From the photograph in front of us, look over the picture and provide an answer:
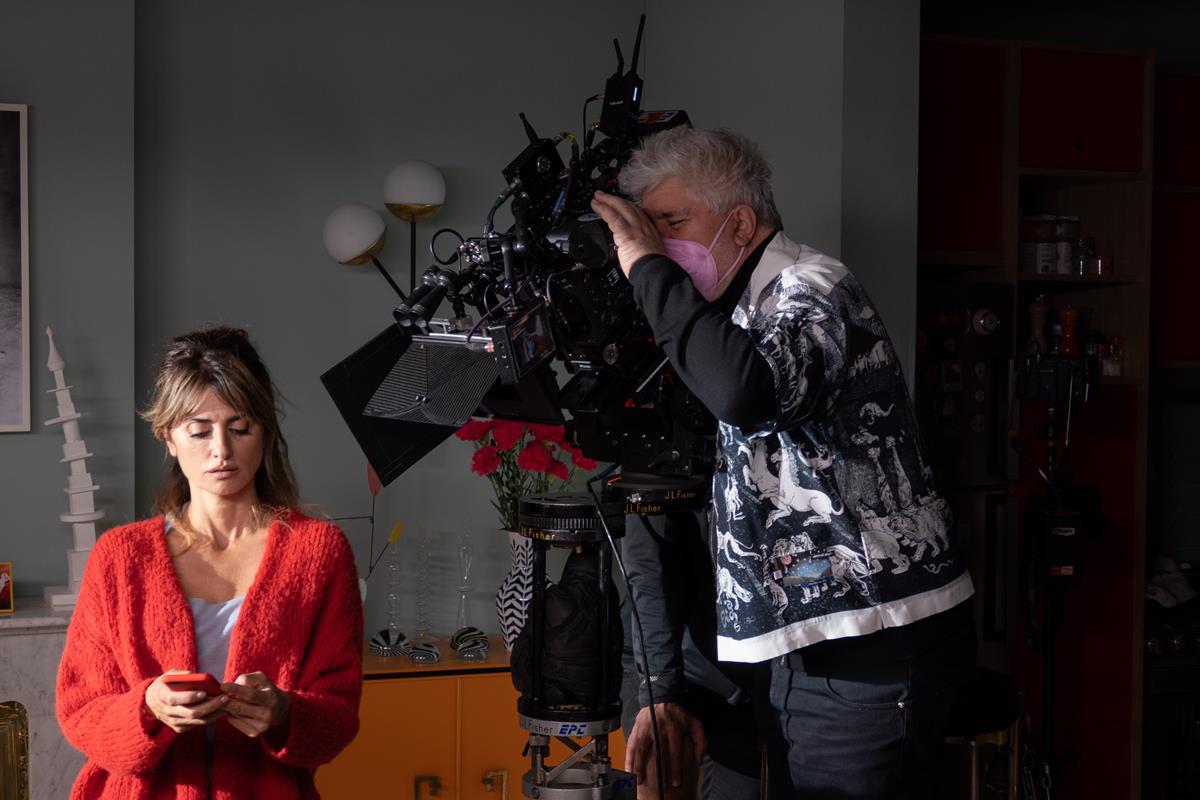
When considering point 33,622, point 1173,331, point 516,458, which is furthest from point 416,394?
point 1173,331

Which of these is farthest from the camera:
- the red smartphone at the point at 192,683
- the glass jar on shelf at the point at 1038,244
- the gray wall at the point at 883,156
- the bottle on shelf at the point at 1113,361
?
the bottle on shelf at the point at 1113,361

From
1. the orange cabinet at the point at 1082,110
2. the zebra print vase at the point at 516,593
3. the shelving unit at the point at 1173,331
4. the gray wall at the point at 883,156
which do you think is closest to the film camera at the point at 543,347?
the gray wall at the point at 883,156

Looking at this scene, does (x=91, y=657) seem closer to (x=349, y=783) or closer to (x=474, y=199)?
(x=349, y=783)

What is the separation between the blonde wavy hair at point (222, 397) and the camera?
1.62 metres

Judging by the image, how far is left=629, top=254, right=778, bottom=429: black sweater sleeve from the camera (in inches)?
57.6

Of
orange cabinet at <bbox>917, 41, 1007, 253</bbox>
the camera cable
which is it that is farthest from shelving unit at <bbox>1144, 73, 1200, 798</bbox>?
the camera cable

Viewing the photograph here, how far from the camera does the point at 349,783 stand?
298cm

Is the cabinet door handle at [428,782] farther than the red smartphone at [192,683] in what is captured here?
Yes

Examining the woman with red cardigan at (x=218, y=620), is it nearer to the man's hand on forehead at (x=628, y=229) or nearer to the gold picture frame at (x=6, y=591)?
the man's hand on forehead at (x=628, y=229)

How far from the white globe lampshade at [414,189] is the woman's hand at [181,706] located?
1990mm

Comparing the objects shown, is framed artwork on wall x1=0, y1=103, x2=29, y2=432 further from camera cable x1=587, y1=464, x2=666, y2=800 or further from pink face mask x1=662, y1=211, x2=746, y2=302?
pink face mask x1=662, y1=211, x2=746, y2=302

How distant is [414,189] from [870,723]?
6.86 ft

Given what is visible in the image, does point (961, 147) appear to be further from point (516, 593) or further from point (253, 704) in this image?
point (253, 704)

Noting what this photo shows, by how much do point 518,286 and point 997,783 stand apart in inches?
93.4
